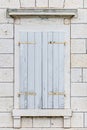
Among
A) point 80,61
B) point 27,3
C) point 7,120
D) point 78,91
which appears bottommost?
point 7,120

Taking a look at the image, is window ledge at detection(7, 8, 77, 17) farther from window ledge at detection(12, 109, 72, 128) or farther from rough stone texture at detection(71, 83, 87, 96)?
window ledge at detection(12, 109, 72, 128)

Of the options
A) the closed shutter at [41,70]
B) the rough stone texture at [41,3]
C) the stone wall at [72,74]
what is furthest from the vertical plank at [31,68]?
the rough stone texture at [41,3]

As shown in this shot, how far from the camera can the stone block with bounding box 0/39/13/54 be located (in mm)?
8477

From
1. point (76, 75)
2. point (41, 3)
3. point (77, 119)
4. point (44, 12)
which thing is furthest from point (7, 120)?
point (41, 3)

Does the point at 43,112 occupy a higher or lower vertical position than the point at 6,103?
lower

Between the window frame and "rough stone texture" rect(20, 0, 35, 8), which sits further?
"rough stone texture" rect(20, 0, 35, 8)

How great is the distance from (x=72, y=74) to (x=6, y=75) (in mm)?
1239

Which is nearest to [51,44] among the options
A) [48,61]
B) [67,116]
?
[48,61]

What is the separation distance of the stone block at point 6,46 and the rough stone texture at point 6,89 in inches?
24.4

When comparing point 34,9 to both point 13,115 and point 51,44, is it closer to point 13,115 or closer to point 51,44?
point 51,44

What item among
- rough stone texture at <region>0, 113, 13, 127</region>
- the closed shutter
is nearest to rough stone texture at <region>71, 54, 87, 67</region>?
the closed shutter

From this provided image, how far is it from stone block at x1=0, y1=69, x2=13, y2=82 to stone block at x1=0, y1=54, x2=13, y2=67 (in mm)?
113

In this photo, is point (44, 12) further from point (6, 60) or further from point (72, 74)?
point (72, 74)

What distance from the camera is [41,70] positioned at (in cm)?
843
